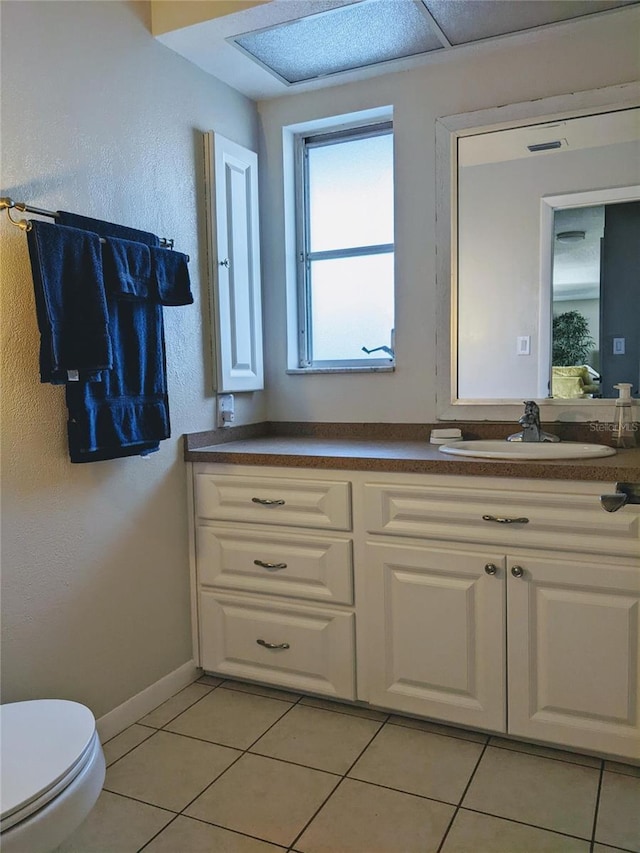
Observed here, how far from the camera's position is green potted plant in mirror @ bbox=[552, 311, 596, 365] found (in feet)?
7.59

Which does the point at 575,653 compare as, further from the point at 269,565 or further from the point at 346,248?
the point at 346,248

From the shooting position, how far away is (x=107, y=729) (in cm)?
209

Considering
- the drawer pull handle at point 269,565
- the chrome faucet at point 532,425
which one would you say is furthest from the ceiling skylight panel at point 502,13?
the drawer pull handle at point 269,565

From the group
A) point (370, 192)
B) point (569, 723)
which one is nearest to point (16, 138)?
point (370, 192)

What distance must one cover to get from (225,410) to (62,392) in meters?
0.80

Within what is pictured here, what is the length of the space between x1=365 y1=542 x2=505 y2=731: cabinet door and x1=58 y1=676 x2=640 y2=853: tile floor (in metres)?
0.11

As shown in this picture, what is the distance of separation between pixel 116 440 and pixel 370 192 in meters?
1.50

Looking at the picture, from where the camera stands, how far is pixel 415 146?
2.55 meters

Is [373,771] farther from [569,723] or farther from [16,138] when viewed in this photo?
[16,138]

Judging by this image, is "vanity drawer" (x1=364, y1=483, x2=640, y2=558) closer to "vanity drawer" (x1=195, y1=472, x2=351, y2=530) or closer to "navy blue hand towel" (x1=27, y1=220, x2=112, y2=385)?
"vanity drawer" (x1=195, y1=472, x2=351, y2=530)

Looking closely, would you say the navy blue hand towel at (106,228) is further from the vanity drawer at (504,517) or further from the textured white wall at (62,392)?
the vanity drawer at (504,517)

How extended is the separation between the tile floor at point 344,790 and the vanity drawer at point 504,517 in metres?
0.62

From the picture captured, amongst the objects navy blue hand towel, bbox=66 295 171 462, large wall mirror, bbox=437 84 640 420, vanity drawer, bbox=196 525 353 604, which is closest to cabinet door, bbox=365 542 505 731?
vanity drawer, bbox=196 525 353 604

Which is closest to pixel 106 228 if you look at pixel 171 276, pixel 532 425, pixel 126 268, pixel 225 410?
pixel 126 268
